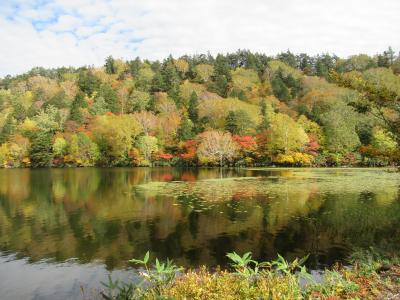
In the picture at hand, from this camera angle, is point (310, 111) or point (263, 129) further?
point (310, 111)

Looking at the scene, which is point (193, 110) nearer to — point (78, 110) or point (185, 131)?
point (185, 131)

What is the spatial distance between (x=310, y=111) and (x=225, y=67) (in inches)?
1950

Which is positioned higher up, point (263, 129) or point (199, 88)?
point (199, 88)

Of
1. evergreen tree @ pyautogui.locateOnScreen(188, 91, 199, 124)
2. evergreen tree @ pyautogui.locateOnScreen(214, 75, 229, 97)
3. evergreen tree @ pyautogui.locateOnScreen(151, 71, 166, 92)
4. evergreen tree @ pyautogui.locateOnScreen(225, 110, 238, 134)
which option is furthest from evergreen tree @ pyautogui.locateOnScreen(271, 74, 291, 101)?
evergreen tree @ pyautogui.locateOnScreen(151, 71, 166, 92)

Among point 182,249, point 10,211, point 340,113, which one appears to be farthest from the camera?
point 340,113

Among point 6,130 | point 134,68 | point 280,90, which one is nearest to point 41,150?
point 6,130

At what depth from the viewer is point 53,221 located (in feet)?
68.8

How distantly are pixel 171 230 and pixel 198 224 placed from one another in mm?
1774

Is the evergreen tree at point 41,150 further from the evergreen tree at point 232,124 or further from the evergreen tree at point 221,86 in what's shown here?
the evergreen tree at point 221,86

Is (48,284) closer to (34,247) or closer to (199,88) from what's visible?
(34,247)

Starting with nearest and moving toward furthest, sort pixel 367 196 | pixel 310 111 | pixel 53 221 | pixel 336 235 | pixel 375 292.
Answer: pixel 375 292 → pixel 336 235 → pixel 53 221 → pixel 367 196 → pixel 310 111

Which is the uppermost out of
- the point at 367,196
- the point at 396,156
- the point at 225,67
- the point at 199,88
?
the point at 225,67

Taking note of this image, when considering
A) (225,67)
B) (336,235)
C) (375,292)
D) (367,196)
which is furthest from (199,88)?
(375,292)

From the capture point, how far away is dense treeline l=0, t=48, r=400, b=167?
Result: 226 ft
